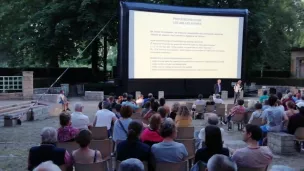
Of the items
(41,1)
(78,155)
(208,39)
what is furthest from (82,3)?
(78,155)

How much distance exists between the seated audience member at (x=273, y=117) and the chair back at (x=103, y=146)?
12.1 feet

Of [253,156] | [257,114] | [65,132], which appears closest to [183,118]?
[257,114]

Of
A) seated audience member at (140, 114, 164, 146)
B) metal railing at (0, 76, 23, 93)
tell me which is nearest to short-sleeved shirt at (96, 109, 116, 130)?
seated audience member at (140, 114, 164, 146)

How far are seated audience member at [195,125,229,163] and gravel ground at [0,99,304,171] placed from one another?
9.66 ft

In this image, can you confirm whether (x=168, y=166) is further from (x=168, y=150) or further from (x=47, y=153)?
(x=47, y=153)

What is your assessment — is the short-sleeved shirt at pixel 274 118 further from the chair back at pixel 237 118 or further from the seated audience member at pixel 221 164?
the seated audience member at pixel 221 164

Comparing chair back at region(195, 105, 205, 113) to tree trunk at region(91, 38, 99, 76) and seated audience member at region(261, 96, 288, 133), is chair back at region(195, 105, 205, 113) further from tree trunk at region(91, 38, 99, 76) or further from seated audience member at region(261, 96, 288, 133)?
tree trunk at region(91, 38, 99, 76)

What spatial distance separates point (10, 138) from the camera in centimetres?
943

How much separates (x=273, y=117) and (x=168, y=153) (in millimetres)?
3933

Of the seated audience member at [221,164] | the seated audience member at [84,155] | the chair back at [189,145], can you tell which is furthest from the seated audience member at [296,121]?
the seated audience member at [221,164]

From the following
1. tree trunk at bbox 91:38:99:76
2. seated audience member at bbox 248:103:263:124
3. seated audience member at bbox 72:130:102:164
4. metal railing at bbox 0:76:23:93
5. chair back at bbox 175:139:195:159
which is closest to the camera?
seated audience member at bbox 72:130:102:164

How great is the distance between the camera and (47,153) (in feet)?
13.4

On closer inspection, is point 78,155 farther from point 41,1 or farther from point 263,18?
point 41,1

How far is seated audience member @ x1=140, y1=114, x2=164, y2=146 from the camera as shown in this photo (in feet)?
16.3
